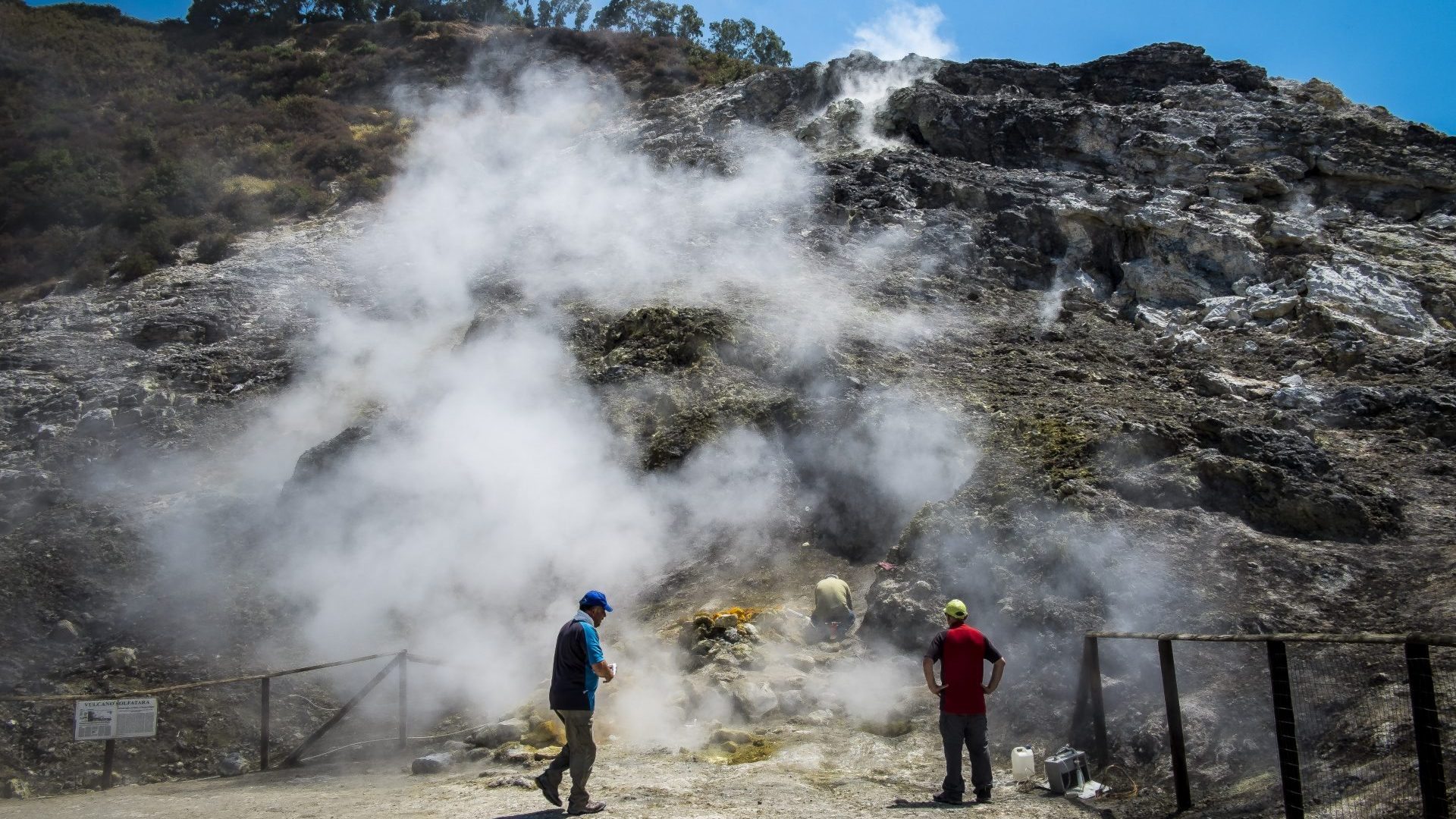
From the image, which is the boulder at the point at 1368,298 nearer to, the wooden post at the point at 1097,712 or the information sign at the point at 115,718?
the wooden post at the point at 1097,712

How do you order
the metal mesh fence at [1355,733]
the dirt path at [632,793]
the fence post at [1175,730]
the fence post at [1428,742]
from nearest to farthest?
the fence post at [1428,742] → the metal mesh fence at [1355,733] → the fence post at [1175,730] → the dirt path at [632,793]

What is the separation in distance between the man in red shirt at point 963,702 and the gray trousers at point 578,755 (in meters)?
1.93

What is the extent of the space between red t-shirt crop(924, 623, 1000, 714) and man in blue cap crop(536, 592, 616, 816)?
6.39 feet

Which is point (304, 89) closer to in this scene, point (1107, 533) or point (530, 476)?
point (530, 476)

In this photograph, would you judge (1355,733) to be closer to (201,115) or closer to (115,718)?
(115,718)

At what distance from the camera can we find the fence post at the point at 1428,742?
3.46m

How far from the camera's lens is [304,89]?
30750 millimetres

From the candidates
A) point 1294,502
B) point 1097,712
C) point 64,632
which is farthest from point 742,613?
point 64,632

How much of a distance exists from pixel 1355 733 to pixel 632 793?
3852 millimetres

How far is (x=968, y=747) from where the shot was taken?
209 inches

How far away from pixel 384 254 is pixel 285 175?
22.3 feet

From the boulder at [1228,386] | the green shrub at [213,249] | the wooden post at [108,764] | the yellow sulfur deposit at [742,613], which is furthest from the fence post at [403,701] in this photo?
the green shrub at [213,249]

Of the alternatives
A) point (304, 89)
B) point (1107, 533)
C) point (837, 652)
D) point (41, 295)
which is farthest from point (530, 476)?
point (304, 89)

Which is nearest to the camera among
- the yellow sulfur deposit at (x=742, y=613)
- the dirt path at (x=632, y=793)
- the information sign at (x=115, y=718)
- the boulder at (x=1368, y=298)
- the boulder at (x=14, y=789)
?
the dirt path at (x=632, y=793)
